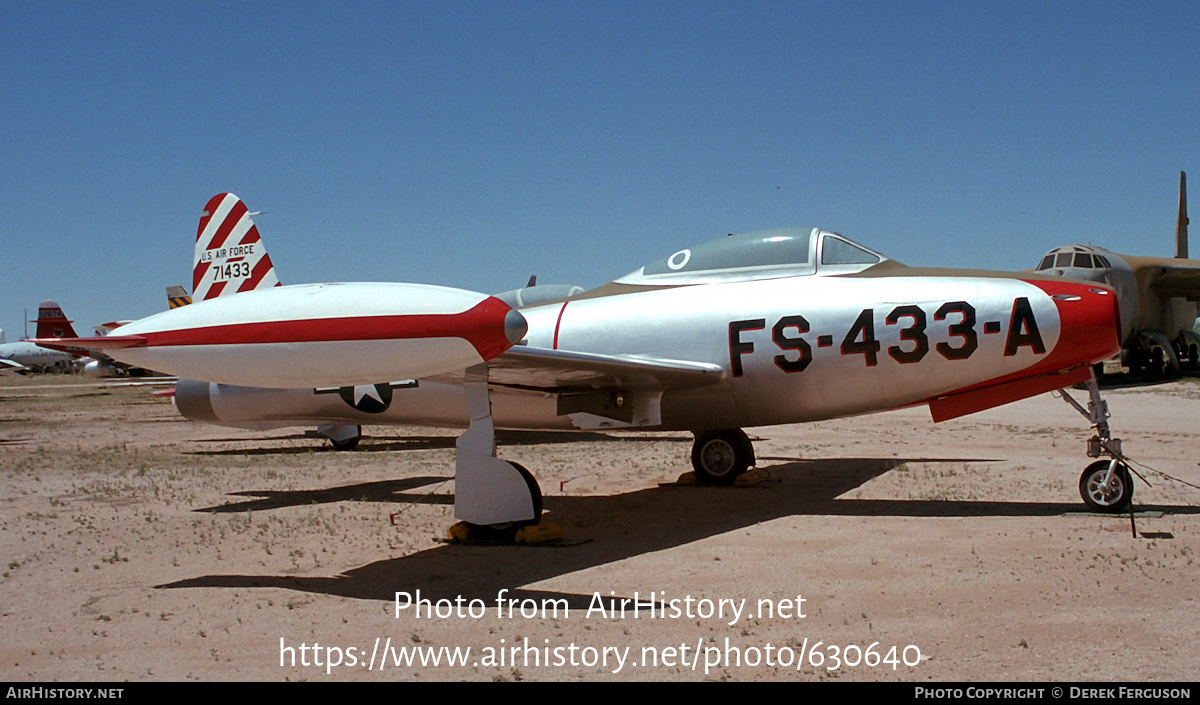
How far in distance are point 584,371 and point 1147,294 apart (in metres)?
29.2

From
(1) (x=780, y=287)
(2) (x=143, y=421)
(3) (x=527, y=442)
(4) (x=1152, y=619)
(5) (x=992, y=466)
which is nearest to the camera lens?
(4) (x=1152, y=619)

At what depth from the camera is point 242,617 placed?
532 cm

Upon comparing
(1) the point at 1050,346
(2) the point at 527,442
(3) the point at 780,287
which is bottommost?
(2) the point at 527,442

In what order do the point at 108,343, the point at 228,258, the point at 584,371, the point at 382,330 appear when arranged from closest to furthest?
1. the point at 382,330
2. the point at 108,343
3. the point at 584,371
4. the point at 228,258

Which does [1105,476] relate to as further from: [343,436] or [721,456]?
[343,436]

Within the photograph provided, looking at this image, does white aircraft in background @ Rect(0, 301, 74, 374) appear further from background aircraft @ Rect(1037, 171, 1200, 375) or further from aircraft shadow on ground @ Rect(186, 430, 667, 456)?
background aircraft @ Rect(1037, 171, 1200, 375)

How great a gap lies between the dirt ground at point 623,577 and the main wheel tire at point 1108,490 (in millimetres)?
252

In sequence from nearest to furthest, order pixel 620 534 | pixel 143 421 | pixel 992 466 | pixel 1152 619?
pixel 1152 619 < pixel 620 534 < pixel 992 466 < pixel 143 421

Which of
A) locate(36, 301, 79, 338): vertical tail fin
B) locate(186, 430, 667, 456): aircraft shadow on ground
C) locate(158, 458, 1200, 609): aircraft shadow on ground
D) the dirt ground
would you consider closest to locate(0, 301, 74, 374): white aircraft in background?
locate(36, 301, 79, 338): vertical tail fin

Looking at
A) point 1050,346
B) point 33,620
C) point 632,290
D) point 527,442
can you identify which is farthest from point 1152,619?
point 527,442

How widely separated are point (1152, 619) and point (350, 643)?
445 centimetres

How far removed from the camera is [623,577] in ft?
20.1

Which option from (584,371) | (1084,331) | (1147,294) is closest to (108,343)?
(584,371)

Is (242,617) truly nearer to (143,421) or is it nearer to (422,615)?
(422,615)
